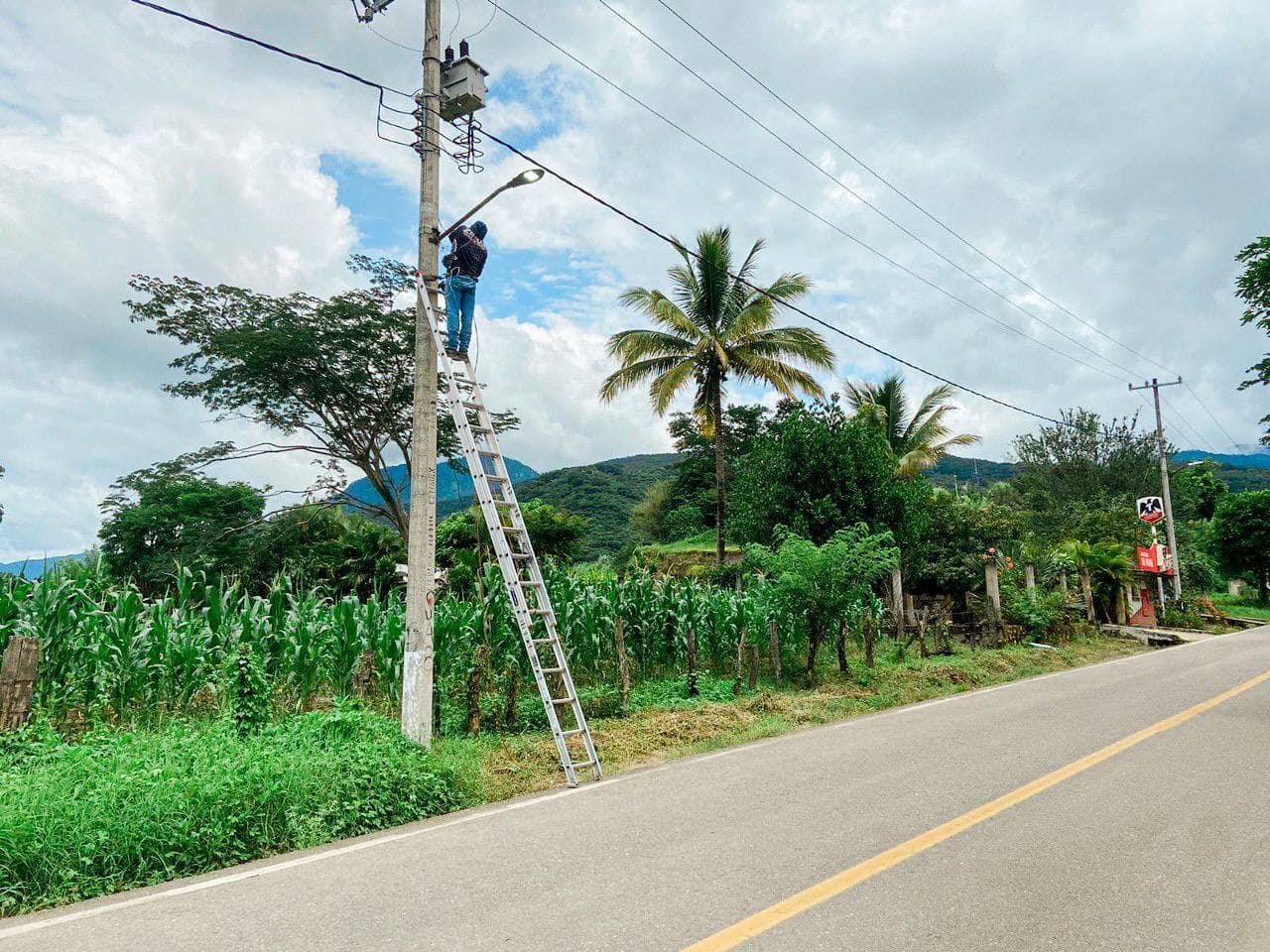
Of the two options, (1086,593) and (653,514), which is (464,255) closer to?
(1086,593)

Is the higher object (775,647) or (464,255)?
(464,255)

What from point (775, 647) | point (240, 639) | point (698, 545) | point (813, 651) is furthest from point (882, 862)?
point (698, 545)

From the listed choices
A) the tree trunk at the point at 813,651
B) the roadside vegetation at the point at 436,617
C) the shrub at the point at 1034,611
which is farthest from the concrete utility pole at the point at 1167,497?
the tree trunk at the point at 813,651

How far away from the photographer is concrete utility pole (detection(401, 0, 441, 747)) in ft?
26.5

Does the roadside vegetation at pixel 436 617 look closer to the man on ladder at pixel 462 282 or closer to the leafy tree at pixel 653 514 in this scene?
the man on ladder at pixel 462 282

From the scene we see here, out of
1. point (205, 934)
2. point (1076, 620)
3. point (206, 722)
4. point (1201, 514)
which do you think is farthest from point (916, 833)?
point (1201, 514)

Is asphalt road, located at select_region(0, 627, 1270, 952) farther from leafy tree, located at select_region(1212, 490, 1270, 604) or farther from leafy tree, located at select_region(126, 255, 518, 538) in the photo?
leafy tree, located at select_region(1212, 490, 1270, 604)

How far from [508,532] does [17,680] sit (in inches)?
166

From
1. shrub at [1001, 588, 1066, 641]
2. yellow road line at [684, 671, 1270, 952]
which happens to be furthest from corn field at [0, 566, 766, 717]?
shrub at [1001, 588, 1066, 641]

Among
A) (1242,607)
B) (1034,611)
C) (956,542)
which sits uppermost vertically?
(956,542)

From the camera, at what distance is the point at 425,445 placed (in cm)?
858

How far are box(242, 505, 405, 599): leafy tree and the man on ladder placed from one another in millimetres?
17716

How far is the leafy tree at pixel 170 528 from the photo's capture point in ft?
87.8

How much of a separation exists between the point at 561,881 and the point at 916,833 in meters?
2.39
